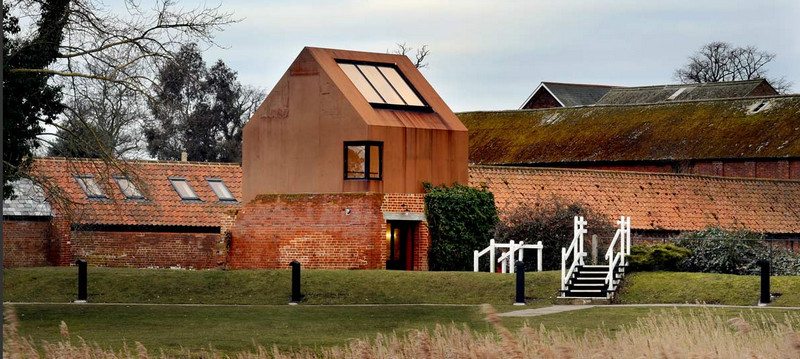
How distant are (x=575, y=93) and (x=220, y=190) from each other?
177 ft

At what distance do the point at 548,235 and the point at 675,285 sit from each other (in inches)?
411

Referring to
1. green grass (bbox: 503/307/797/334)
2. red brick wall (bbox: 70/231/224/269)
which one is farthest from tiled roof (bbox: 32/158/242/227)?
green grass (bbox: 503/307/797/334)

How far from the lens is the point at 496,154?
248ft

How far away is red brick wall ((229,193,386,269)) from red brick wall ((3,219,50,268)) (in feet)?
24.3

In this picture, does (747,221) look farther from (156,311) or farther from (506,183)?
(156,311)

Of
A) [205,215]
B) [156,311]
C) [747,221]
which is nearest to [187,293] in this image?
[156,311]

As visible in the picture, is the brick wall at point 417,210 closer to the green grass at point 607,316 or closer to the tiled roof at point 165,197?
the tiled roof at point 165,197

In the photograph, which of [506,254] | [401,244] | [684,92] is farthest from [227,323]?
[684,92]

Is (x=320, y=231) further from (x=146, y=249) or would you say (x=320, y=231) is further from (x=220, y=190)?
(x=220, y=190)

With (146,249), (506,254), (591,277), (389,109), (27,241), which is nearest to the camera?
(591,277)

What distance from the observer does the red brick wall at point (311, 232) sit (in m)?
44.4

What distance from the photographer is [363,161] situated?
45.3 m

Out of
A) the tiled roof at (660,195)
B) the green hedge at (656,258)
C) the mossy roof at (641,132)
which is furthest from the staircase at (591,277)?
the mossy roof at (641,132)

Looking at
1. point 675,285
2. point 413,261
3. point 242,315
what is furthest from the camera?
point 413,261
